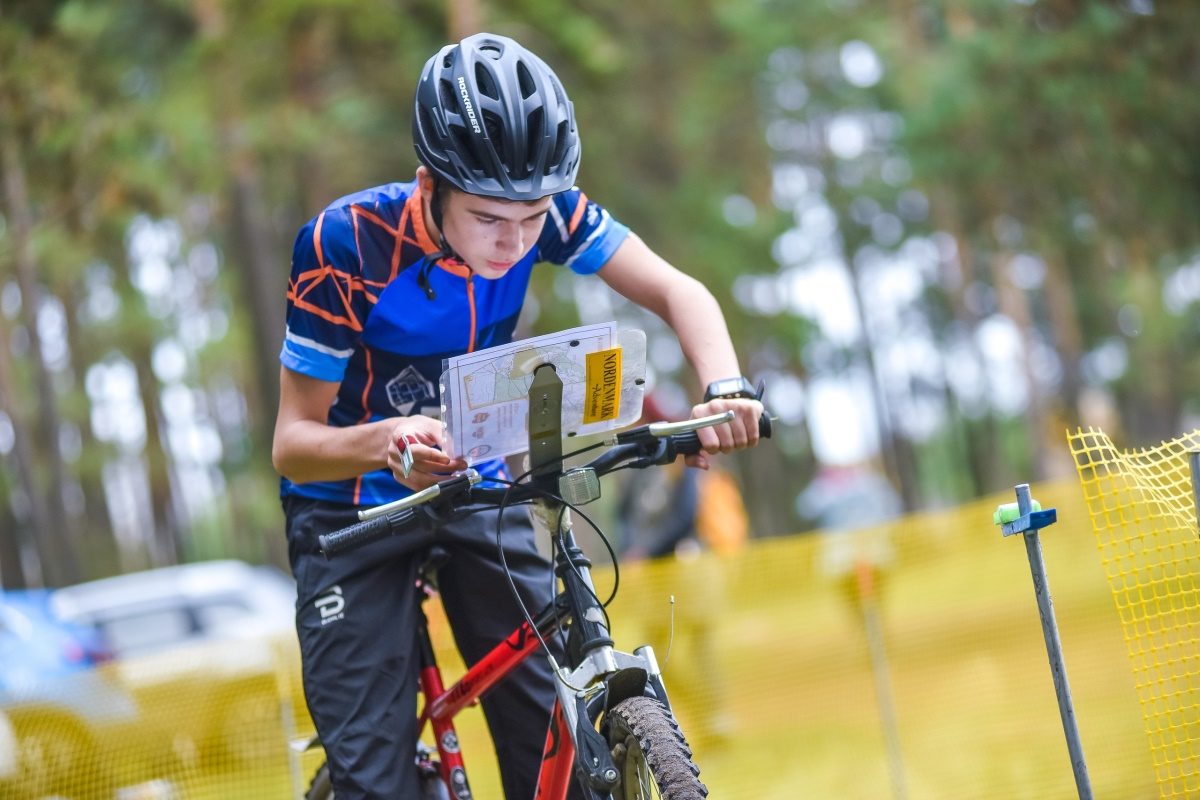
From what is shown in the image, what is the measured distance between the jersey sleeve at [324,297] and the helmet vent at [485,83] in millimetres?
494

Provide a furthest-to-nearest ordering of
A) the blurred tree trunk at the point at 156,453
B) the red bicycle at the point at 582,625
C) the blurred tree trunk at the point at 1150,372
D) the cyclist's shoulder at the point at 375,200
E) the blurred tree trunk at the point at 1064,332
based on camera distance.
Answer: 1. the blurred tree trunk at the point at 156,453
2. the blurred tree trunk at the point at 1150,372
3. the blurred tree trunk at the point at 1064,332
4. the cyclist's shoulder at the point at 375,200
5. the red bicycle at the point at 582,625

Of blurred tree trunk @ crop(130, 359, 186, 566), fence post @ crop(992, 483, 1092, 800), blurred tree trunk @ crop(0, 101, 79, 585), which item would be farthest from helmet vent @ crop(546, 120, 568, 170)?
blurred tree trunk @ crop(130, 359, 186, 566)

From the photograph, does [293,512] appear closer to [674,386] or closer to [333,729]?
[333,729]

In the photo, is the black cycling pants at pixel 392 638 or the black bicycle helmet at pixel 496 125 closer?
the black bicycle helmet at pixel 496 125

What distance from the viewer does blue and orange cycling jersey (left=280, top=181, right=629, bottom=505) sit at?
3410 millimetres

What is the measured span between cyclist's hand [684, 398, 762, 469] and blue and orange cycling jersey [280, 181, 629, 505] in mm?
738

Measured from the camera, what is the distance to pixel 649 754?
2.79 meters

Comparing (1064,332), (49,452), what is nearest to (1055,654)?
(49,452)

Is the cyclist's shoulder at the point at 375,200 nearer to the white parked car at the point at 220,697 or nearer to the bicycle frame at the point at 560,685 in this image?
the bicycle frame at the point at 560,685

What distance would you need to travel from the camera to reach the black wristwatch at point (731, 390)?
3.26 meters

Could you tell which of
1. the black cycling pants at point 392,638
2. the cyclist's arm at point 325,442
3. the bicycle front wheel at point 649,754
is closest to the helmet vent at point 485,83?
the cyclist's arm at point 325,442

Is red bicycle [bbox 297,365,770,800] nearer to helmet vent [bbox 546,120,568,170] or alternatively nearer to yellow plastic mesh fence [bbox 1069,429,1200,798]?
helmet vent [bbox 546,120,568,170]

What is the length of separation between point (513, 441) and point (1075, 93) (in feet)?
42.0

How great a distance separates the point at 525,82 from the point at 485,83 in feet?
0.33
